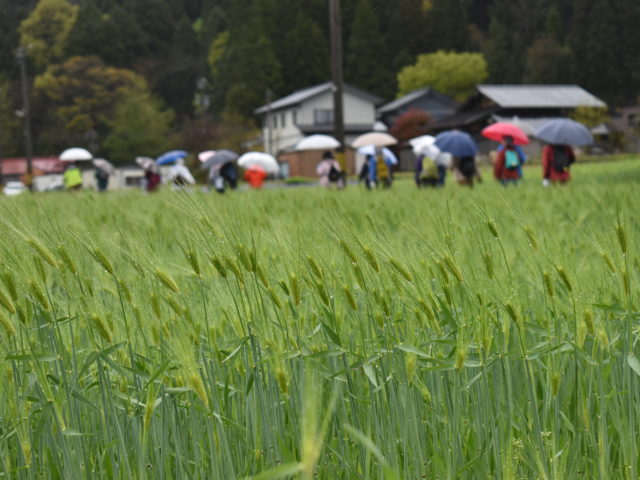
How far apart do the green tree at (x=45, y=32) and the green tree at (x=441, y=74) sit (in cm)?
3208

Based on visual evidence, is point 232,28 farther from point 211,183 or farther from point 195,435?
point 195,435

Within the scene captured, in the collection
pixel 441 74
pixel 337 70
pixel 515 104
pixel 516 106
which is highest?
pixel 441 74

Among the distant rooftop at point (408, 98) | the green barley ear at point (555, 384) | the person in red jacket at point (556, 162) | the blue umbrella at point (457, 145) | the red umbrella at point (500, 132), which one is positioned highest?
the distant rooftop at point (408, 98)

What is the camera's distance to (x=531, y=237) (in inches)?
60.3

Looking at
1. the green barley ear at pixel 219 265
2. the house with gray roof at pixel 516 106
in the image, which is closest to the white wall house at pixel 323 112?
the house with gray roof at pixel 516 106

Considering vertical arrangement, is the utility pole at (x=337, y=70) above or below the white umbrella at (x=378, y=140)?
above

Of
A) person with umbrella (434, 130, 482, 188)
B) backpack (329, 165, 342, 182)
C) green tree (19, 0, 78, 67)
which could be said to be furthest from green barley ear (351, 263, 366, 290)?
green tree (19, 0, 78, 67)

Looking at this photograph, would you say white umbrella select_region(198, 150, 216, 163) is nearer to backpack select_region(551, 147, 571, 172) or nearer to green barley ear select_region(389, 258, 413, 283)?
backpack select_region(551, 147, 571, 172)

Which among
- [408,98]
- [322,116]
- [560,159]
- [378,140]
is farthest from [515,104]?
[560,159]

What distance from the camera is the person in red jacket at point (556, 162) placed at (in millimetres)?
10130

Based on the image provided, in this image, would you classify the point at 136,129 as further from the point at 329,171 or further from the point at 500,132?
the point at 500,132

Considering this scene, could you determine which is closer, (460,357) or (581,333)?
(460,357)

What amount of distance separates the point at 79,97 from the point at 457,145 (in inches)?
2031

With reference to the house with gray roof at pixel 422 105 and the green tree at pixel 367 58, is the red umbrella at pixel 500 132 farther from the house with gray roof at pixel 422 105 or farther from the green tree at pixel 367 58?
the green tree at pixel 367 58
